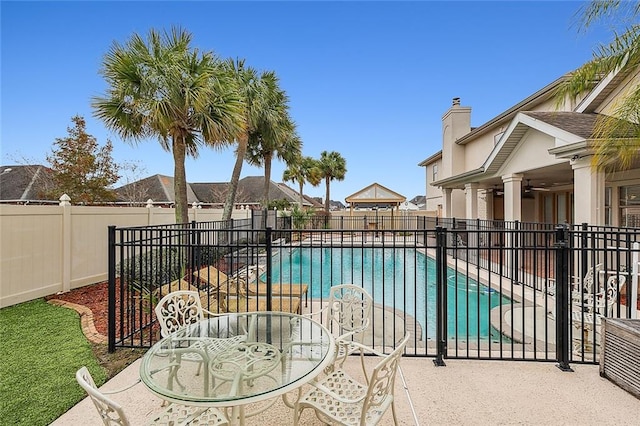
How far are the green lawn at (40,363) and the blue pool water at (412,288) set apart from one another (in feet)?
8.71

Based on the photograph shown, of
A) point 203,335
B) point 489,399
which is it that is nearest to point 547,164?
point 489,399

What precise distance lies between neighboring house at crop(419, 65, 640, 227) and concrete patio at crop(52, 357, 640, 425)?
468cm

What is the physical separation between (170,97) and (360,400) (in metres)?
8.25

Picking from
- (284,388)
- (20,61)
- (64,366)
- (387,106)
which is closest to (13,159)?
(20,61)

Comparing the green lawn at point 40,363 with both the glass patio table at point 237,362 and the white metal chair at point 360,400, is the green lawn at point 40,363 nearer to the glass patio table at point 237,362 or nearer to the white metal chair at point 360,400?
the glass patio table at point 237,362

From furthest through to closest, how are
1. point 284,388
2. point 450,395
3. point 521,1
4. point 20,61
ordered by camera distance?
1. point 20,61
2. point 521,1
3. point 450,395
4. point 284,388

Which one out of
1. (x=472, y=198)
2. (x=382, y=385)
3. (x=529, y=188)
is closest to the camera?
(x=382, y=385)

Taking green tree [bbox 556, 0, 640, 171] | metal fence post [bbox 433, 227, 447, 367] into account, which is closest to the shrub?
metal fence post [bbox 433, 227, 447, 367]

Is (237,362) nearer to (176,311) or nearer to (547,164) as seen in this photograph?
(176,311)

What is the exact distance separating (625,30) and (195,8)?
10.9m

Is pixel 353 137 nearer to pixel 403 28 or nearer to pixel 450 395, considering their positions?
pixel 403 28

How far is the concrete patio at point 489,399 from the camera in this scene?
2758mm

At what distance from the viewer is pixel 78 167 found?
15891 mm

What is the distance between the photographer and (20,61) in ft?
36.6
